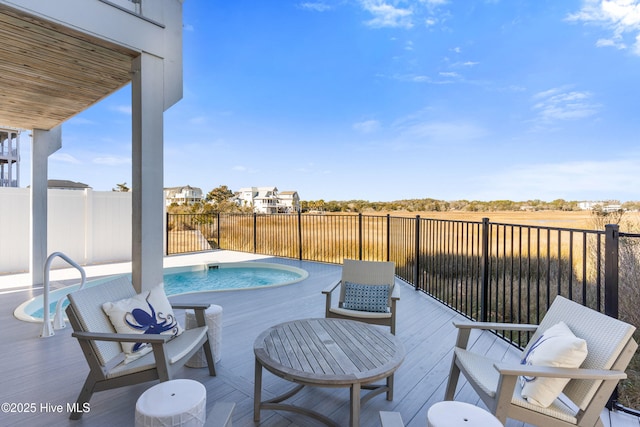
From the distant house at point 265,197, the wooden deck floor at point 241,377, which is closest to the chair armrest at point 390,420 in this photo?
the wooden deck floor at point 241,377

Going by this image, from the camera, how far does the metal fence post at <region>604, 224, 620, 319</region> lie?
2.19m

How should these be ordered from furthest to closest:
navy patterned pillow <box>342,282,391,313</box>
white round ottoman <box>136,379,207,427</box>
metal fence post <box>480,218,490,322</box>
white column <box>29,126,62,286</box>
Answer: white column <box>29,126,62,286</box>
metal fence post <box>480,218,490,322</box>
navy patterned pillow <box>342,282,391,313</box>
white round ottoman <box>136,379,207,427</box>

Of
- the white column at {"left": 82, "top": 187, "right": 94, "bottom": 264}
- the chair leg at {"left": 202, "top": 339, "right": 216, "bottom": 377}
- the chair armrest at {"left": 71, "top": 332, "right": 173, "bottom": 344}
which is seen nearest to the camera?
the chair armrest at {"left": 71, "top": 332, "right": 173, "bottom": 344}

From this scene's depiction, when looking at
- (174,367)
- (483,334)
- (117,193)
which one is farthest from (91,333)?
(117,193)

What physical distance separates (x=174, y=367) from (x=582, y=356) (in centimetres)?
240

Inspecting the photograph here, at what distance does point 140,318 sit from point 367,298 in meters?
2.19

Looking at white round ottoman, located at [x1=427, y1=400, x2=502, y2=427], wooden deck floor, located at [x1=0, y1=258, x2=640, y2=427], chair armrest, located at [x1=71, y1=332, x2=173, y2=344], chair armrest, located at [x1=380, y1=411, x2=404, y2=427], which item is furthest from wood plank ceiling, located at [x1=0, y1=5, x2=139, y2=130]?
white round ottoman, located at [x1=427, y1=400, x2=502, y2=427]

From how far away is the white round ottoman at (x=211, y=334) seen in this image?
2754 millimetres

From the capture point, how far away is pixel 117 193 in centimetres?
818

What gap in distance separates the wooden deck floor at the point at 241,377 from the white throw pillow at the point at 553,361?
55cm

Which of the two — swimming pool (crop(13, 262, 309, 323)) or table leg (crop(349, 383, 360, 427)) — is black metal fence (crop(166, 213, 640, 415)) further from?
table leg (crop(349, 383, 360, 427))

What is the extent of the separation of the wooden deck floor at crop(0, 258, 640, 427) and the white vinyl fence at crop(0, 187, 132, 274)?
10.8 feet

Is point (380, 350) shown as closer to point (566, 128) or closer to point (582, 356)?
point (582, 356)

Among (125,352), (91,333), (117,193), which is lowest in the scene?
(125,352)
